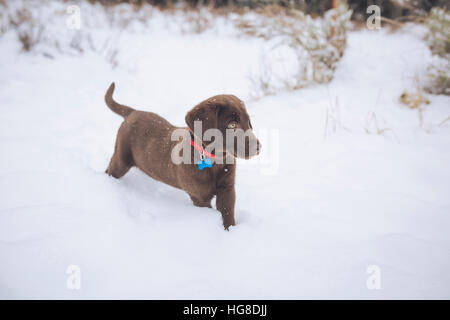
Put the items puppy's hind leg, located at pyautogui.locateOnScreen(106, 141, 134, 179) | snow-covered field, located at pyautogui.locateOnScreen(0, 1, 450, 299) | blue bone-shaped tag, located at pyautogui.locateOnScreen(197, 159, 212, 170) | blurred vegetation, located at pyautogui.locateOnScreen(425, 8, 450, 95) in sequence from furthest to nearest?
blurred vegetation, located at pyautogui.locateOnScreen(425, 8, 450, 95) → puppy's hind leg, located at pyautogui.locateOnScreen(106, 141, 134, 179) → blue bone-shaped tag, located at pyautogui.locateOnScreen(197, 159, 212, 170) → snow-covered field, located at pyautogui.locateOnScreen(0, 1, 450, 299)

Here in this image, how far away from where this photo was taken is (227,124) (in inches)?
69.5

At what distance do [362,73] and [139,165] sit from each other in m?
3.57

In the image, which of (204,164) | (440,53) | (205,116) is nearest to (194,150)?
(204,164)

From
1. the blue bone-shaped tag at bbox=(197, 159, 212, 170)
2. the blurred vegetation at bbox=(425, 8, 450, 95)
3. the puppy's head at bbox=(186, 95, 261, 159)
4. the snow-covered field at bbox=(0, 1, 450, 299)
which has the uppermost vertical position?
the blurred vegetation at bbox=(425, 8, 450, 95)

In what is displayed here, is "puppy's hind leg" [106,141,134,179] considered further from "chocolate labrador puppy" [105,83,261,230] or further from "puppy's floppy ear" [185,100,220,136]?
"puppy's floppy ear" [185,100,220,136]

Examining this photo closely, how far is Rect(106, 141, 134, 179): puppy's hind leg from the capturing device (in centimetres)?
244

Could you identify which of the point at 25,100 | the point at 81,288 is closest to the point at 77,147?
the point at 25,100

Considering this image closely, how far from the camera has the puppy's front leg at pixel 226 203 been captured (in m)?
2.03

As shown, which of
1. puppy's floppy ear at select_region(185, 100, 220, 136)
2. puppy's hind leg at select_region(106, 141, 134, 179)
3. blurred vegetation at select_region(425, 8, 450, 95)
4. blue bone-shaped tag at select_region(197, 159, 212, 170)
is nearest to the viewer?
puppy's floppy ear at select_region(185, 100, 220, 136)

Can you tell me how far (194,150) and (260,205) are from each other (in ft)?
2.54

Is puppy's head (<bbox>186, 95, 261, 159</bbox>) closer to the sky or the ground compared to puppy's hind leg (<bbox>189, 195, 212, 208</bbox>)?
closer to the sky

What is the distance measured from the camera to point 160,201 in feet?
7.98

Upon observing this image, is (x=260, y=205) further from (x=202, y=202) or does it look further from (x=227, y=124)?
(x=227, y=124)

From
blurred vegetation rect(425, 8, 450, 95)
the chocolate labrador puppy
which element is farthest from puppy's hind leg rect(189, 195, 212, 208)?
blurred vegetation rect(425, 8, 450, 95)
